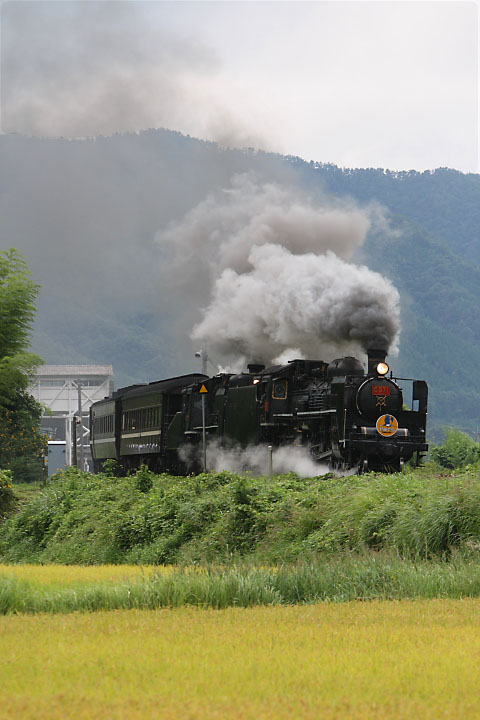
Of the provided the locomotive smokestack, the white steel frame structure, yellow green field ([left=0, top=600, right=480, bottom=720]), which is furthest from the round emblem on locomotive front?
the white steel frame structure

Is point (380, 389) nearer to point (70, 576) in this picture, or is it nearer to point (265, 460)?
point (265, 460)

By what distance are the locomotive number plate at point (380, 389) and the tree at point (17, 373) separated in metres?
17.0

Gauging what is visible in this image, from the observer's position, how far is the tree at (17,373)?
128ft

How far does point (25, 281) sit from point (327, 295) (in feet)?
43.8

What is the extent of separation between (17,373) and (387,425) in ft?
59.6

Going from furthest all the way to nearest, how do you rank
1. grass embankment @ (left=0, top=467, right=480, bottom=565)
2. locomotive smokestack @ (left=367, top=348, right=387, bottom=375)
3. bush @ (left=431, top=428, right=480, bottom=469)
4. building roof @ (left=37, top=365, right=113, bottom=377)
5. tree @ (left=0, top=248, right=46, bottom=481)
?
building roof @ (left=37, top=365, right=113, bottom=377)
bush @ (left=431, top=428, right=480, bottom=469)
tree @ (left=0, top=248, right=46, bottom=481)
locomotive smokestack @ (left=367, top=348, right=387, bottom=375)
grass embankment @ (left=0, top=467, right=480, bottom=565)

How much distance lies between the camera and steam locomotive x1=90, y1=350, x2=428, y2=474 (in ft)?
85.2

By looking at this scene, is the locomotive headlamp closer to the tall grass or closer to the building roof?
the tall grass

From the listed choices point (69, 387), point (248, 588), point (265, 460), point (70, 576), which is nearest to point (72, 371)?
point (69, 387)

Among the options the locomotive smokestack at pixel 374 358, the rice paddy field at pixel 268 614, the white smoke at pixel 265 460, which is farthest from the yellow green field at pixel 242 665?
the locomotive smokestack at pixel 374 358

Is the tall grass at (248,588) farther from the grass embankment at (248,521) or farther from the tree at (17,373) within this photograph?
the tree at (17,373)

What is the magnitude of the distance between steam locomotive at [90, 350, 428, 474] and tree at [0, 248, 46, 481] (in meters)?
8.44

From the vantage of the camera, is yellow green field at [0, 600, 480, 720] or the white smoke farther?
the white smoke

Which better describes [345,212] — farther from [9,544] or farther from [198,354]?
[9,544]
